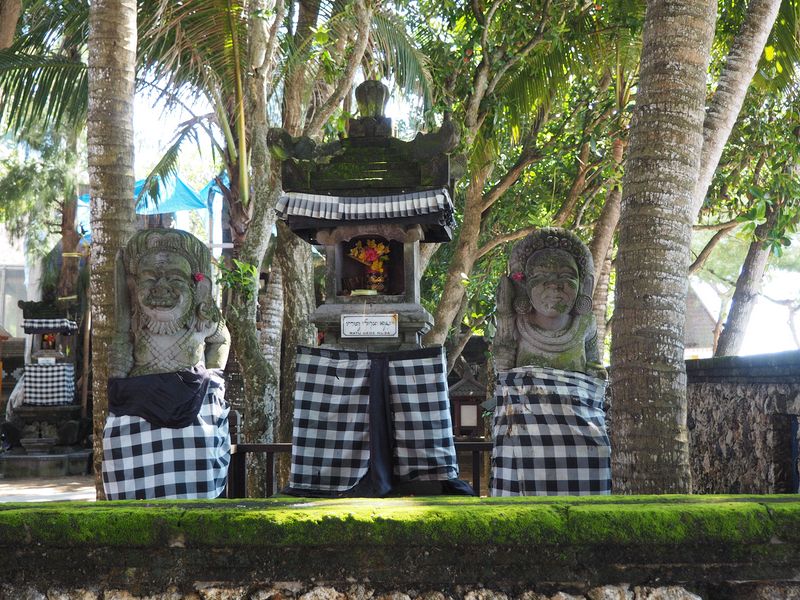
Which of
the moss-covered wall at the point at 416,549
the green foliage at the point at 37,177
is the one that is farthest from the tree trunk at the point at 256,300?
the green foliage at the point at 37,177

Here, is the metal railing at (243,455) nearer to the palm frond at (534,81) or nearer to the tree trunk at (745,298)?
the tree trunk at (745,298)

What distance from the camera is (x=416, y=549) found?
310 cm

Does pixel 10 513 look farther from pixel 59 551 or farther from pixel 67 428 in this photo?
pixel 67 428

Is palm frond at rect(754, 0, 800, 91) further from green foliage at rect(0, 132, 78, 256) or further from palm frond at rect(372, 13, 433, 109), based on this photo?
green foliage at rect(0, 132, 78, 256)

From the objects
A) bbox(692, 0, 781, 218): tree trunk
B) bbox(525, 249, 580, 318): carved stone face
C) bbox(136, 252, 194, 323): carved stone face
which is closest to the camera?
bbox(525, 249, 580, 318): carved stone face

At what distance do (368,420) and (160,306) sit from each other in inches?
61.0

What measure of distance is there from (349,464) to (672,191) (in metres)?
2.70

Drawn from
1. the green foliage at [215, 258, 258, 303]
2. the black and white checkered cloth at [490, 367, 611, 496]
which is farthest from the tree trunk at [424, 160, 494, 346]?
the black and white checkered cloth at [490, 367, 611, 496]

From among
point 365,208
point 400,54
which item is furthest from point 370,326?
point 400,54

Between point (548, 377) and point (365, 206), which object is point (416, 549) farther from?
point (365, 206)

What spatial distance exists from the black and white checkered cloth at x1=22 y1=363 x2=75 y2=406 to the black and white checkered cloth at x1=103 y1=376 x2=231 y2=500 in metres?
15.4

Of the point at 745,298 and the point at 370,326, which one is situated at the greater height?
the point at 745,298

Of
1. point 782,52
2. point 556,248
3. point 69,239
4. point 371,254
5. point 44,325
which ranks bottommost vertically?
point 556,248

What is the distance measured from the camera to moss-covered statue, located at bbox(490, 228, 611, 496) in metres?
5.21
